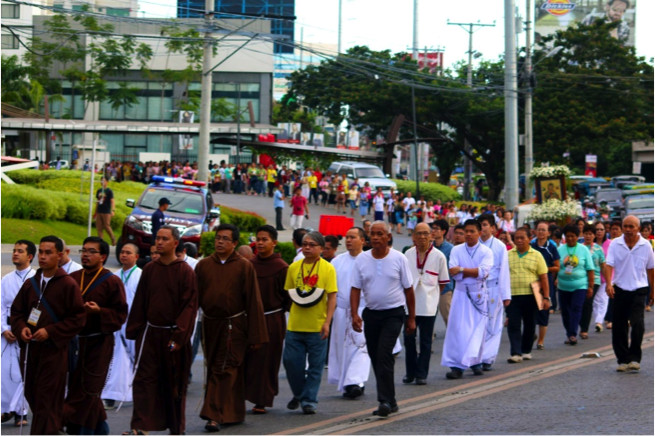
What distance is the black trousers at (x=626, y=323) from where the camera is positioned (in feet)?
43.7

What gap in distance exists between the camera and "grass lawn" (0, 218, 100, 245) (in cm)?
3005

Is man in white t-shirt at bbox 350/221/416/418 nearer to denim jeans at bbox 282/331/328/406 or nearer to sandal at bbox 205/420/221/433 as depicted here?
denim jeans at bbox 282/331/328/406

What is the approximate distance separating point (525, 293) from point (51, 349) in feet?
24.2

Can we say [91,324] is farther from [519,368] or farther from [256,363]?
[519,368]

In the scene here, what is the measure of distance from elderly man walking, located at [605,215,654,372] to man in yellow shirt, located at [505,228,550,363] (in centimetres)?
141

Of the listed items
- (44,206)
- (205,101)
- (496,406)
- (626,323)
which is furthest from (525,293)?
(205,101)

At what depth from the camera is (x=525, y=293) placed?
1491 cm

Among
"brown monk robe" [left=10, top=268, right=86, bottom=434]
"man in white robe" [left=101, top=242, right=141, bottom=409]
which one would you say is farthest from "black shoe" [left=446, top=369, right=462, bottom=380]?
"brown monk robe" [left=10, top=268, right=86, bottom=434]

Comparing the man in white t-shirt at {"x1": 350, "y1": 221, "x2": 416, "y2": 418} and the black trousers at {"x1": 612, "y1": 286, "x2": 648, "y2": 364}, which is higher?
the man in white t-shirt at {"x1": 350, "y1": 221, "x2": 416, "y2": 418}

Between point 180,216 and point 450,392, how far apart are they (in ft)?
50.6

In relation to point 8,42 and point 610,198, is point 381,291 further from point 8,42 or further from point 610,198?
point 8,42

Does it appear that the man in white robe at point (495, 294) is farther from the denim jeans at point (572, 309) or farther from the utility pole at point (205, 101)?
the utility pole at point (205, 101)

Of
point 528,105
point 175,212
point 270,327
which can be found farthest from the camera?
point 528,105

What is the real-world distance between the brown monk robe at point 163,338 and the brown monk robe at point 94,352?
24 cm
